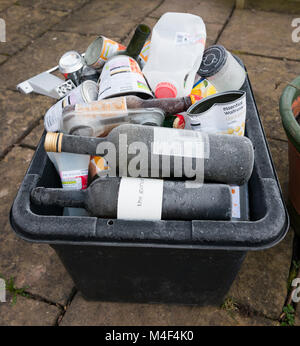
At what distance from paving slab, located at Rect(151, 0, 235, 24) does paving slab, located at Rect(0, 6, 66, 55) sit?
922mm

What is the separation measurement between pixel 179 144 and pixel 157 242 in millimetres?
241

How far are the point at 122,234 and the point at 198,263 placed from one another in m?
0.25

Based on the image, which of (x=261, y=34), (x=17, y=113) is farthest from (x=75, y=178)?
(x=261, y=34)

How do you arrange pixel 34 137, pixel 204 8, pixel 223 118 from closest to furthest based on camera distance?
pixel 223 118 < pixel 34 137 < pixel 204 8

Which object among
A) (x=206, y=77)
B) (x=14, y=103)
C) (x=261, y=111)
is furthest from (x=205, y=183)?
(x=14, y=103)

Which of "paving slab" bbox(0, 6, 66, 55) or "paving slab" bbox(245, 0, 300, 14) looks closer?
"paving slab" bbox(0, 6, 66, 55)

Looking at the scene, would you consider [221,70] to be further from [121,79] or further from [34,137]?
Answer: [34,137]

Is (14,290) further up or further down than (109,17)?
further down

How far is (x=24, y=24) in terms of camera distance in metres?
2.75

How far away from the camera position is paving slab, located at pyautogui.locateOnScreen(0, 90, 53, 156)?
181cm

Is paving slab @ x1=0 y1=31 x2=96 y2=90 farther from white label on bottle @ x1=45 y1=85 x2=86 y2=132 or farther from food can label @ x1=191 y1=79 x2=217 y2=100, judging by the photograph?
food can label @ x1=191 y1=79 x2=217 y2=100

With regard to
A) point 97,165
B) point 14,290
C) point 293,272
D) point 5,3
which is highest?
point 97,165

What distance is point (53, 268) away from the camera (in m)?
1.27

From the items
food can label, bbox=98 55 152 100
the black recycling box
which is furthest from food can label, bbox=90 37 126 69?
the black recycling box
